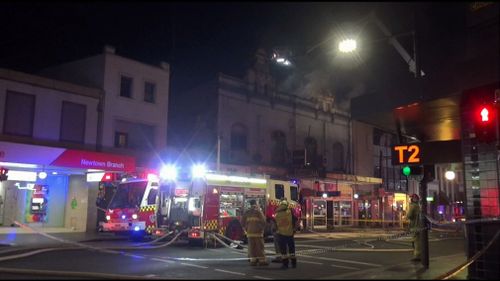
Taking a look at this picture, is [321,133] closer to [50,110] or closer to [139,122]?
[139,122]

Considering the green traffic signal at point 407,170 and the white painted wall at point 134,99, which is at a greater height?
the white painted wall at point 134,99

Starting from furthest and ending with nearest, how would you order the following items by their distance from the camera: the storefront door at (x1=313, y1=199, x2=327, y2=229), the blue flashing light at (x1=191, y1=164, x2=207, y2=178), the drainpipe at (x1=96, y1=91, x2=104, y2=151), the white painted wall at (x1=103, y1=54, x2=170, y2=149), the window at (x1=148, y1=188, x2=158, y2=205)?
1. the storefront door at (x1=313, y1=199, x2=327, y2=229)
2. the white painted wall at (x1=103, y1=54, x2=170, y2=149)
3. the drainpipe at (x1=96, y1=91, x2=104, y2=151)
4. the window at (x1=148, y1=188, x2=158, y2=205)
5. the blue flashing light at (x1=191, y1=164, x2=207, y2=178)

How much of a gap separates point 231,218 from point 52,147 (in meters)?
8.72

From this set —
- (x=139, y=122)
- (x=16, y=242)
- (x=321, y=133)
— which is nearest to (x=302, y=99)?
Answer: (x=321, y=133)

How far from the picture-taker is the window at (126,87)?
27609 mm

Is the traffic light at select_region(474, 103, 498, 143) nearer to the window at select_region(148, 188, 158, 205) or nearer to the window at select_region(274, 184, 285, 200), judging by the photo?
the window at select_region(274, 184, 285, 200)

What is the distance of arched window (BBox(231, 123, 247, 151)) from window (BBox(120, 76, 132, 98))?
745 cm

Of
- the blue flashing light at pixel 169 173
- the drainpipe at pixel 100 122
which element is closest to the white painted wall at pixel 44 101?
the drainpipe at pixel 100 122

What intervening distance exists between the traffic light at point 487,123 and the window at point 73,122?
19.4m

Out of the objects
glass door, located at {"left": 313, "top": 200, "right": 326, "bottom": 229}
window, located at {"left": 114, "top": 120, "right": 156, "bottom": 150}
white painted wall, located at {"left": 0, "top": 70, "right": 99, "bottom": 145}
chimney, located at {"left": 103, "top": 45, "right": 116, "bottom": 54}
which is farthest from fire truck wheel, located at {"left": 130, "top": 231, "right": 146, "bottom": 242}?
glass door, located at {"left": 313, "top": 200, "right": 326, "bottom": 229}

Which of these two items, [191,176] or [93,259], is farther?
[191,176]

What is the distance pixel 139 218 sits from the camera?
21.0m

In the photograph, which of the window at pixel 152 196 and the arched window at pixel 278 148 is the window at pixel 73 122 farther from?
the arched window at pixel 278 148

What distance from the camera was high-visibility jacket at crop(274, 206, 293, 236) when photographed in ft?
45.5
